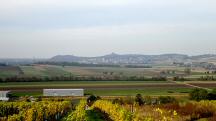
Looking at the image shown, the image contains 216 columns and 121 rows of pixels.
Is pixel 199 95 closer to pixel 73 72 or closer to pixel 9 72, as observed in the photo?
pixel 9 72

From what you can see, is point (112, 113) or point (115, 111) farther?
point (112, 113)

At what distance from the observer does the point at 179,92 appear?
70.0 metres

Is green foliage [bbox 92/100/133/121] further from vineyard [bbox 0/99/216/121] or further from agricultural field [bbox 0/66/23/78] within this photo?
agricultural field [bbox 0/66/23/78]

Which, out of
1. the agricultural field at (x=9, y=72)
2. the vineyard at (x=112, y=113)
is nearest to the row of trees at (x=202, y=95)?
the vineyard at (x=112, y=113)

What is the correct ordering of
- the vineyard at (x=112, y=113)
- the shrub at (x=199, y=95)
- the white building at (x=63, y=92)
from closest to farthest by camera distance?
1. the vineyard at (x=112, y=113)
2. the shrub at (x=199, y=95)
3. the white building at (x=63, y=92)

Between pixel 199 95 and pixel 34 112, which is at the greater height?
pixel 34 112

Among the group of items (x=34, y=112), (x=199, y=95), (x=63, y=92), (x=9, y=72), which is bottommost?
(x=63, y=92)

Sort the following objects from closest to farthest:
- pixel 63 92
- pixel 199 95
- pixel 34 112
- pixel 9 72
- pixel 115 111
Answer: pixel 115 111, pixel 34 112, pixel 199 95, pixel 63 92, pixel 9 72

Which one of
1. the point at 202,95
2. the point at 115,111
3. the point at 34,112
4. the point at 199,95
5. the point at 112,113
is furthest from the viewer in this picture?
the point at 199,95

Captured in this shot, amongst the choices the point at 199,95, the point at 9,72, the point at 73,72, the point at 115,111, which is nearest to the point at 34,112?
the point at 115,111

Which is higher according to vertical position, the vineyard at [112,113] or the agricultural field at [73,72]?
the agricultural field at [73,72]

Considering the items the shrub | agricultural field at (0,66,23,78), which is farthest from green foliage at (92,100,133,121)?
agricultural field at (0,66,23,78)

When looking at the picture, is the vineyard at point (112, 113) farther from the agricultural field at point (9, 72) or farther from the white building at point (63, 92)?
the agricultural field at point (9, 72)

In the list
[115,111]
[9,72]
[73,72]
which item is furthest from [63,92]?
[73,72]
